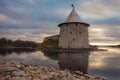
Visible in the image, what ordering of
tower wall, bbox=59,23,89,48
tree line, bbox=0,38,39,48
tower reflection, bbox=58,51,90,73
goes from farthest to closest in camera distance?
tree line, bbox=0,38,39,48 → tower wall, bbox=59,23,89,48 → tower reflection, bbox=58,51,90,73

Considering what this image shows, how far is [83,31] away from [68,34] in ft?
9.09

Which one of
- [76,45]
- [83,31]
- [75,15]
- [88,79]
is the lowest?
[88,79]

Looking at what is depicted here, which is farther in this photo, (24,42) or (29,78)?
(24,42)

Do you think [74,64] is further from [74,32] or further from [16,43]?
[16,43]

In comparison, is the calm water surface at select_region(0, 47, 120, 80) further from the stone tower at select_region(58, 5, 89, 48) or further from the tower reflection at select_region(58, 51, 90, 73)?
the stone tower at select_region(58, 5, 89, 48)

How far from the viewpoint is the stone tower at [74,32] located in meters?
35.2

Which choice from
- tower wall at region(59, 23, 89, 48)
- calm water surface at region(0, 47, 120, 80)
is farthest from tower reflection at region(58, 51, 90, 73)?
tower wall at region(59, 23, 89, 48)

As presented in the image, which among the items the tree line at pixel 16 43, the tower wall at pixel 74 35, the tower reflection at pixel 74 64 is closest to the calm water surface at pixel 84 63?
the tower reflection at pixel 74 64

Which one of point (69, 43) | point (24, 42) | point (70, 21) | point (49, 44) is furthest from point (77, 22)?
point (24, 42)

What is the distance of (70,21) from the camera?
35.5m

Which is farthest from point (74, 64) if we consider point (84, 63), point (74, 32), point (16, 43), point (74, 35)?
point (16, 43)

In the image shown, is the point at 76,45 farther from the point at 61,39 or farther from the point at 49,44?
the point at 49,44

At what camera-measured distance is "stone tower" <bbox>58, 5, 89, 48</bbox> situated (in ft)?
116

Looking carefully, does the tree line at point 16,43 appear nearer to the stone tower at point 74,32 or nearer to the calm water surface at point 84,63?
the stone tower at point 74,32
